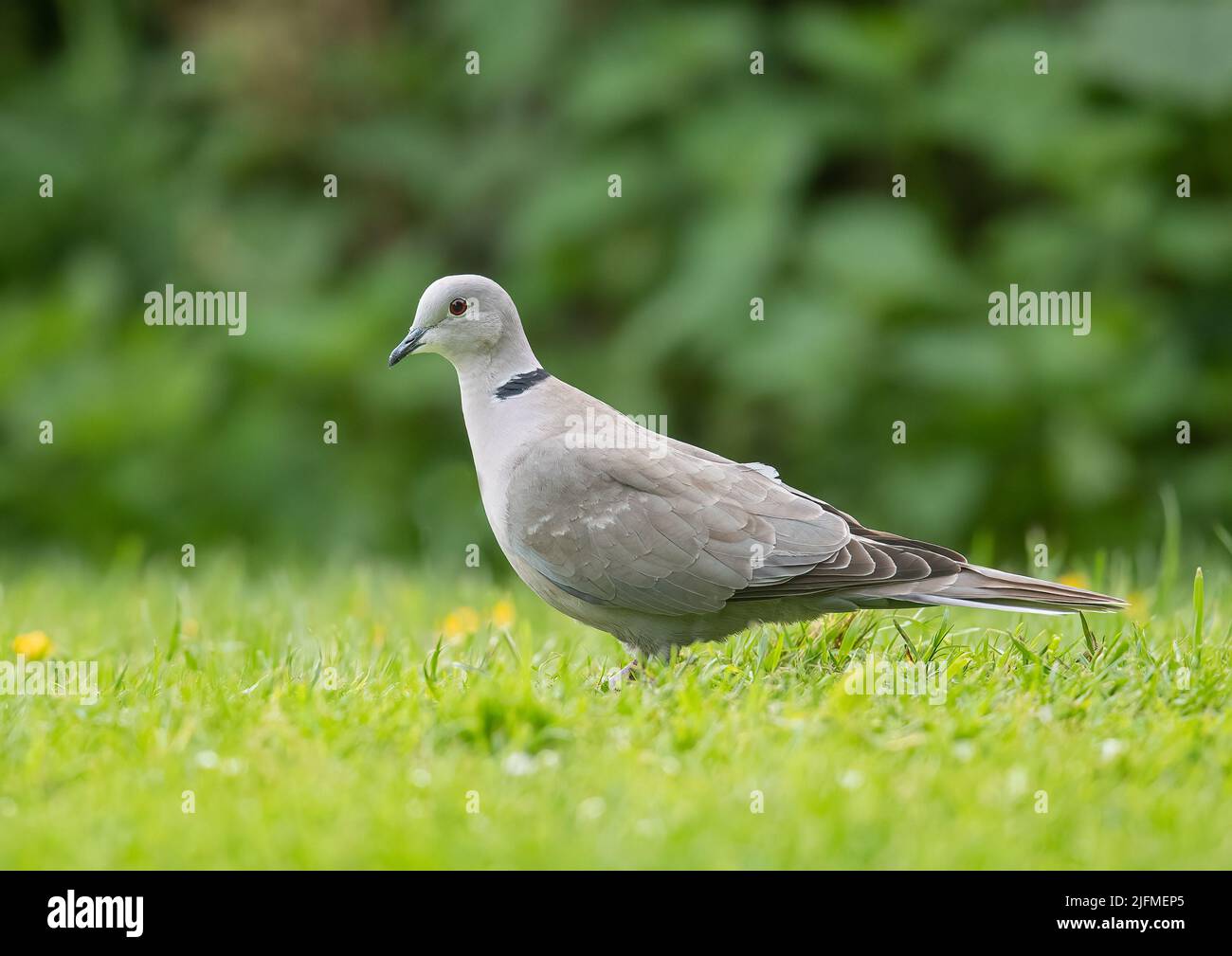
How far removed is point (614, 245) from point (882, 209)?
5.93 feet

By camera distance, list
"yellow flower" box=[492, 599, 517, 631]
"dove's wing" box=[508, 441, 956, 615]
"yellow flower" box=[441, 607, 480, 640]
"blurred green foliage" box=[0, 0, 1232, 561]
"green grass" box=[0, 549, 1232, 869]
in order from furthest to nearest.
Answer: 1. "blurred green foliage" box=[0, 0, 1232, 561]
2. "yellow flower" box=[492, 599, 517, 631]
3. "yellow flower" box=[441, 607, 480, 640]
4. "dove's wing" box=[508, 441, 956, 615]
5. "green grass" box=[0, 549, 1232, 869]

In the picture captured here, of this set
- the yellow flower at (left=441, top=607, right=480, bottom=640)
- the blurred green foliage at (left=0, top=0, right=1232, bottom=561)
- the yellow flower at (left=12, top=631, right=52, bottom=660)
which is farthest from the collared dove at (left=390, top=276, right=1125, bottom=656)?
the blurred green foliage at (left=0, top=0, right=1232, bottom=561)

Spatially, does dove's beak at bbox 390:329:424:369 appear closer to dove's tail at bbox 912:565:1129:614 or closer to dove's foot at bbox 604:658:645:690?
dove's foot at bbox 604:658:645:690

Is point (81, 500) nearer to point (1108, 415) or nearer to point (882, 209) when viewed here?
point (882, 209)

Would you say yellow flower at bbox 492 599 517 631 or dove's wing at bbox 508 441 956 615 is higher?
dove's wing at bbox 508 441 956 615

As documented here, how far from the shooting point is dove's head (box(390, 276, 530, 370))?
4.89m

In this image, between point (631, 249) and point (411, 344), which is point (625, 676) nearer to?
point (411, 344)

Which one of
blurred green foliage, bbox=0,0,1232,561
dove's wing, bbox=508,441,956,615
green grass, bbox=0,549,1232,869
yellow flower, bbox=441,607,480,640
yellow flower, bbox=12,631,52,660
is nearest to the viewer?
green grass, bbox=0,549,1232,869

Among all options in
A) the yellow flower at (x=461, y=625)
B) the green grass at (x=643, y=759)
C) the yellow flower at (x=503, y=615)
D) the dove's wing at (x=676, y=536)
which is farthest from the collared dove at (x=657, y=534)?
the yellow flower at (x=503, y=615)

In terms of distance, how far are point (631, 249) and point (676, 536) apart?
529 centimetres

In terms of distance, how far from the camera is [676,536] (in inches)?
174

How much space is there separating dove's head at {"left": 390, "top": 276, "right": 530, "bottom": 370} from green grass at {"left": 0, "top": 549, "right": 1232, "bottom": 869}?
1.06m
